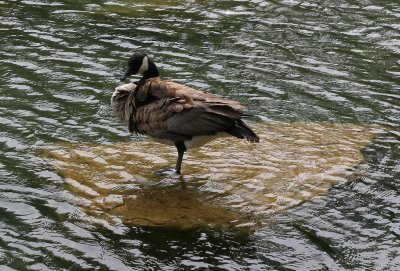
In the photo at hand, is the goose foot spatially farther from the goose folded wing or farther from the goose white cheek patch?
the goose white cheek patch

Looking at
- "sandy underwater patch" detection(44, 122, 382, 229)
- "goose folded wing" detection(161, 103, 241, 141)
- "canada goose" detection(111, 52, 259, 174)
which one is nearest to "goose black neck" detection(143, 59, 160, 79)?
"canada goose" detection(111, 52, 259, 174)

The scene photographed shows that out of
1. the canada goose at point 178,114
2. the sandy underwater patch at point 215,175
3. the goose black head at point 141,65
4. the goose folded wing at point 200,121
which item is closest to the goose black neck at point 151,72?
the goose black head at point 141,65

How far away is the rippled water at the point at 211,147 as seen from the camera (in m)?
8.49

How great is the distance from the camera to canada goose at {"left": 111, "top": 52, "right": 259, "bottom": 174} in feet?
31.4

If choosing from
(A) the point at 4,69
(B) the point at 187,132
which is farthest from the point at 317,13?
(B) the point at 187,132

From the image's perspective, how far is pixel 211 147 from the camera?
11258 millimetres

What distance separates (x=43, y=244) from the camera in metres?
8.47

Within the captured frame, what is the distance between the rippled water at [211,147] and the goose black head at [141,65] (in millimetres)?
1041

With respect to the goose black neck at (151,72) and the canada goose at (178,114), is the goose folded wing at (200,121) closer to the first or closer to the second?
the canada goose at (178,114)

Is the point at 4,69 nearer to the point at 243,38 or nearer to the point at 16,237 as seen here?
the point at 243,38

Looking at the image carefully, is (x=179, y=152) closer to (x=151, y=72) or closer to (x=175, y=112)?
(x=175, y=112)

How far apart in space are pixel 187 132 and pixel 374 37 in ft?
23.9

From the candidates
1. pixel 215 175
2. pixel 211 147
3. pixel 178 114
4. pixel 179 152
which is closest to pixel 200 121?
pixel 178 114

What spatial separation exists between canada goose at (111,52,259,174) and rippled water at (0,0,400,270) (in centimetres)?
56
